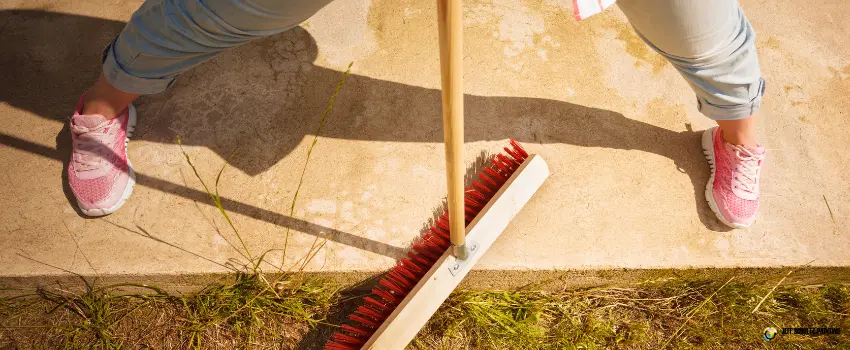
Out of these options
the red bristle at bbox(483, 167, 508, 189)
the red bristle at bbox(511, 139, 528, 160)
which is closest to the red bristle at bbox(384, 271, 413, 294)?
the red bristle at bbox(483, 167, 508, 189)

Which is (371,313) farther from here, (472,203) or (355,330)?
(472,203)

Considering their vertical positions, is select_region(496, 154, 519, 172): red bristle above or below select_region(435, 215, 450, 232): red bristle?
above

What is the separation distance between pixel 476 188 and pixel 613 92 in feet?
1.88

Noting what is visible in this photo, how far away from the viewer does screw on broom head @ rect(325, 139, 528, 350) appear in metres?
1.42

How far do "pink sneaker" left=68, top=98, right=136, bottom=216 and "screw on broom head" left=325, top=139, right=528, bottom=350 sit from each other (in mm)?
713

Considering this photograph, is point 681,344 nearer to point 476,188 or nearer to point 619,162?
point 619,162

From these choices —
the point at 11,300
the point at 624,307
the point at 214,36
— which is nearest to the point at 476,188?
the point at 624,307

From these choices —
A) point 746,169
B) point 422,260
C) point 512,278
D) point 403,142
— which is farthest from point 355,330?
point 746,169

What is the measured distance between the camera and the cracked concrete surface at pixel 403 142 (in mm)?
1565

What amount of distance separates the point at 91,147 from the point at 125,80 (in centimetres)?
30

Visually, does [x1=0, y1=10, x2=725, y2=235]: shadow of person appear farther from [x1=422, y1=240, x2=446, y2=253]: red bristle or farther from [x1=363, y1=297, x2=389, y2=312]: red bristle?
[x1=363, y1=297, x2=389, y2=312]: red bristle

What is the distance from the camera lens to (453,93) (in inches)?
37.4

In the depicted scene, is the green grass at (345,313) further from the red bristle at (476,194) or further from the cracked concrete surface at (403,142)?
the red bristle at (476,194)

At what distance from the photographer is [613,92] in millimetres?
1808
